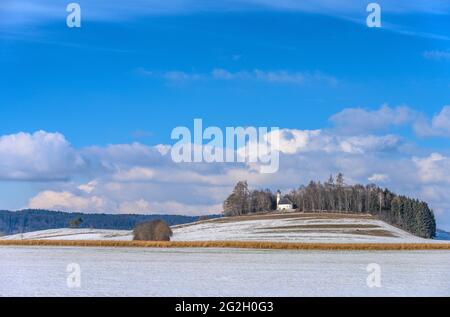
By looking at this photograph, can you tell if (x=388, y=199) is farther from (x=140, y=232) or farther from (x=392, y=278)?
(x=392, y=278)

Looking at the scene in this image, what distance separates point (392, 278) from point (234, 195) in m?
93.7

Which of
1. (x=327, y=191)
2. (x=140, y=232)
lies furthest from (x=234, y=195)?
(x=140, y=232)

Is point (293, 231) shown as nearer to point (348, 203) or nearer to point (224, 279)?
point (348, 203)

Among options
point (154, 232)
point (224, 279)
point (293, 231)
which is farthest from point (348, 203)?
point (224, 279)

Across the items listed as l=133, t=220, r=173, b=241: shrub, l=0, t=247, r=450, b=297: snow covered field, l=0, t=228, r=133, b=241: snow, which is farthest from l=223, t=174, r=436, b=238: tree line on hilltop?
l=0, t=247, r=450, b=297: snow covered field

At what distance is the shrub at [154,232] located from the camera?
80.3m

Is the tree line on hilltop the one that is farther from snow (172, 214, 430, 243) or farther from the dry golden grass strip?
the dry golden grass strip

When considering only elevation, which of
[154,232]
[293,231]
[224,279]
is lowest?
[224,279]

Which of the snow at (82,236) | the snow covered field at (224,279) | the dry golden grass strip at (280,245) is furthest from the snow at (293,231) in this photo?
the snow covered field at (224,279)

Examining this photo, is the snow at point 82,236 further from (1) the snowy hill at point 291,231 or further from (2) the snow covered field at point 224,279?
(2) the snow covered field at point 224,279

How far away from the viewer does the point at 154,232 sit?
266 feet

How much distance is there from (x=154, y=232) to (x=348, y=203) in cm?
5592

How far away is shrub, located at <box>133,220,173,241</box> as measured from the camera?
80312 mm

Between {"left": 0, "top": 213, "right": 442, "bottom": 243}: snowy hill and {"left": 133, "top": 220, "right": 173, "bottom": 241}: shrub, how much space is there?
11.3ft
